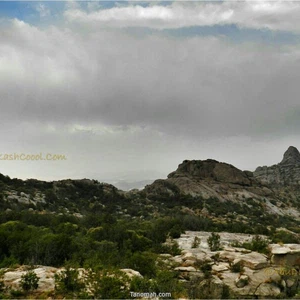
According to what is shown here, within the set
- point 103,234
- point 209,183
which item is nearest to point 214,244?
point 103,234

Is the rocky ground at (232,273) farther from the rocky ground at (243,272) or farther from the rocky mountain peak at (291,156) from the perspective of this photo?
the rocky mountain peak at (291,156)

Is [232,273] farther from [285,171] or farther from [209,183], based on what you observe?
[285,171]

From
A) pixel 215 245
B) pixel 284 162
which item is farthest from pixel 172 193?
pixel 284 162

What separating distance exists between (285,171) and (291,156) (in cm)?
1374

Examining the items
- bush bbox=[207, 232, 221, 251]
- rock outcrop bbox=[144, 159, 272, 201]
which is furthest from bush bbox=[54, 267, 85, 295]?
rock outcrop bbox=[144, 159, 272, 201]

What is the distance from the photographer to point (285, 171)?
478 ft

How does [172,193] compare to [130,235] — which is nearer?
[130,235]

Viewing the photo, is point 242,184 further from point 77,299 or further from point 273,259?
point 77,299

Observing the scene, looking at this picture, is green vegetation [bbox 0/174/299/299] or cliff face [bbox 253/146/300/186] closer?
green vegetation [bbox 0/174/299/299]

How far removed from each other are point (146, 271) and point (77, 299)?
734 cm

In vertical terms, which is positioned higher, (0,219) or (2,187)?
(2,187)

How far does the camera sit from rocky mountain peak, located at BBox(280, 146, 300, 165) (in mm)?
153363

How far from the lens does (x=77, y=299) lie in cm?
1277

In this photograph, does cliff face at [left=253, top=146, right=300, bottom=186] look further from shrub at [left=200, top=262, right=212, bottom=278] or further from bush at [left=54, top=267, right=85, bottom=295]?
bush at [left=54, top=267, right=85, bottom=295]
